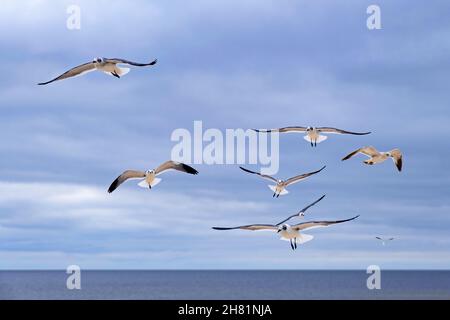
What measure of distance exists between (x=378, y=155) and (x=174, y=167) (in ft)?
17.3

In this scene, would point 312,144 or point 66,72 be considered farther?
point 312,144

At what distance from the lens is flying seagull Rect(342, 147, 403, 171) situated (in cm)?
1900

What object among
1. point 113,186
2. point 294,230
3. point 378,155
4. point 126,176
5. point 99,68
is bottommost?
point 294,230

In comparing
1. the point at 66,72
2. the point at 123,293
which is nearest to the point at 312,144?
the point at 66,72

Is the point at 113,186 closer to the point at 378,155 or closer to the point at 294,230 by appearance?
the point at 294,230

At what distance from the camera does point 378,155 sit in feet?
62.8

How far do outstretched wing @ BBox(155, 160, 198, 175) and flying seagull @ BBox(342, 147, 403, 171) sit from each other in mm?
4250

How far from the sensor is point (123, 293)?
96.1 meters

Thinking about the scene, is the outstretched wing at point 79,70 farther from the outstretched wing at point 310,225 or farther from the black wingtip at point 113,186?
the outstretched wing at point 310,225

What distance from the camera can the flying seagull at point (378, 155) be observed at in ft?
62.3

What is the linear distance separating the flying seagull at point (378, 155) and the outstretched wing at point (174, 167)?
4.25m

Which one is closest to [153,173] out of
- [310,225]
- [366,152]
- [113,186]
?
[113,186]

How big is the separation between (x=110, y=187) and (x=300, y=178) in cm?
452
